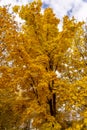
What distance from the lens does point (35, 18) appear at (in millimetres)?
14148

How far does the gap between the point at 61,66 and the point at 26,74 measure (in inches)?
97.6

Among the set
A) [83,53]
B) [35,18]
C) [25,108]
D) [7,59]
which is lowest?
[25,108]

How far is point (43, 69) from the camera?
13.4 meters

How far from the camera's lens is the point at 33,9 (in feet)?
46.1

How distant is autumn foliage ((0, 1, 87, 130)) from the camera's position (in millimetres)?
13250

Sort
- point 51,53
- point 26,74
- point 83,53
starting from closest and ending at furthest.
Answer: point 26,74 < point 51,53 < point 83,53

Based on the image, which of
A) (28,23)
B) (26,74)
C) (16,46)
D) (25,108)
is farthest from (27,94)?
(28,23)

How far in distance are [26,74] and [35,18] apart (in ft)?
10.0

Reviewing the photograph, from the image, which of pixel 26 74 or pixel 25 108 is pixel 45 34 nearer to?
pixel 26 74

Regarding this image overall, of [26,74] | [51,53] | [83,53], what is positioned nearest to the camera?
[26,74]

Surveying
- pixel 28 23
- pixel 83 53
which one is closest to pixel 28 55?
pixel 28 23

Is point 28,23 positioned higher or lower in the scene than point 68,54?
higher

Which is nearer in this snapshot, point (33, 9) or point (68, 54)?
point (33, 9)

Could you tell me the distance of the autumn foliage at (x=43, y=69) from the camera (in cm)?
1325
